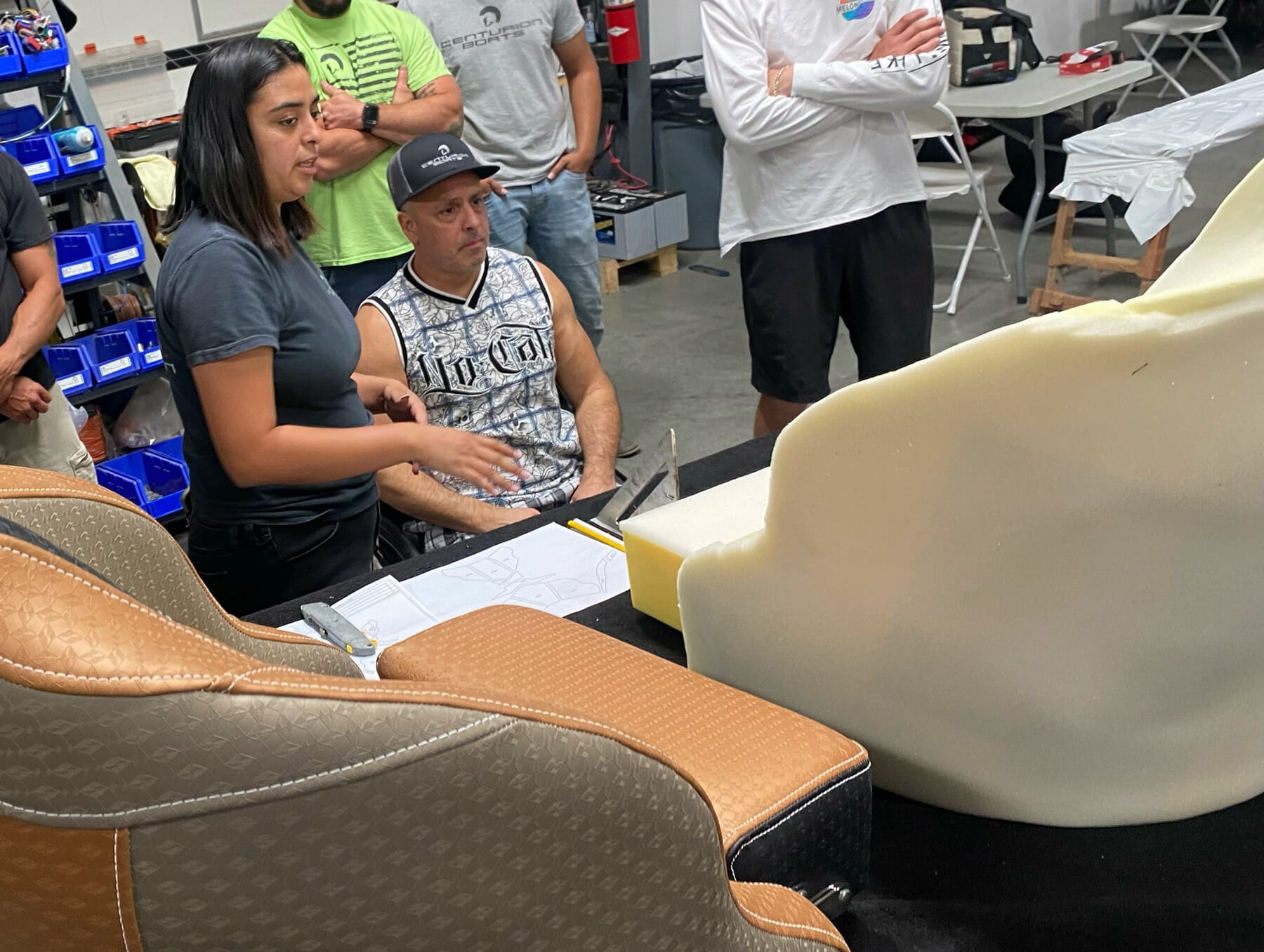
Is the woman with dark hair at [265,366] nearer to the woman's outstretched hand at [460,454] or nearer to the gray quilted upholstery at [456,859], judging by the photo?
the woman's outstretched hand at [460,454]

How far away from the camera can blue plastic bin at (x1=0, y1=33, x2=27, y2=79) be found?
113 inches

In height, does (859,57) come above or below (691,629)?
above

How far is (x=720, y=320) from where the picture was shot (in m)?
→ 4.70

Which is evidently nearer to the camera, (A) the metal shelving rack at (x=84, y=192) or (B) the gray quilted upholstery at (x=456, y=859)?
(B) the gray quilted upholstery at (x=456, y=859)

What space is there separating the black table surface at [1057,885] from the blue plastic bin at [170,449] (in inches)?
111

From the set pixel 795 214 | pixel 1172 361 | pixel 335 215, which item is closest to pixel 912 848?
pixel 1172 361

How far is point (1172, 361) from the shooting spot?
2.07 ft

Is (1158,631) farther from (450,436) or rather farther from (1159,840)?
(450,436)

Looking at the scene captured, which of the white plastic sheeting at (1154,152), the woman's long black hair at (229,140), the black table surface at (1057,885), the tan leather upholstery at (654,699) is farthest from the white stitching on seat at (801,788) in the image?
the white plastic sheeting at (1154,152)

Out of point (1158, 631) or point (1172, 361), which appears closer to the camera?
point (1172, 361)

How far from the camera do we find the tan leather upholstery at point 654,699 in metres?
0.78

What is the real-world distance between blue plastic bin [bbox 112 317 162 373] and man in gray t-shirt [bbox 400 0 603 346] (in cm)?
99

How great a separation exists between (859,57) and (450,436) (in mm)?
1262

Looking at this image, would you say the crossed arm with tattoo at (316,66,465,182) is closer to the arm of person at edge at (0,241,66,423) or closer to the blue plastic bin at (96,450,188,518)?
the arm of person at edge at (0,241,66,423)
